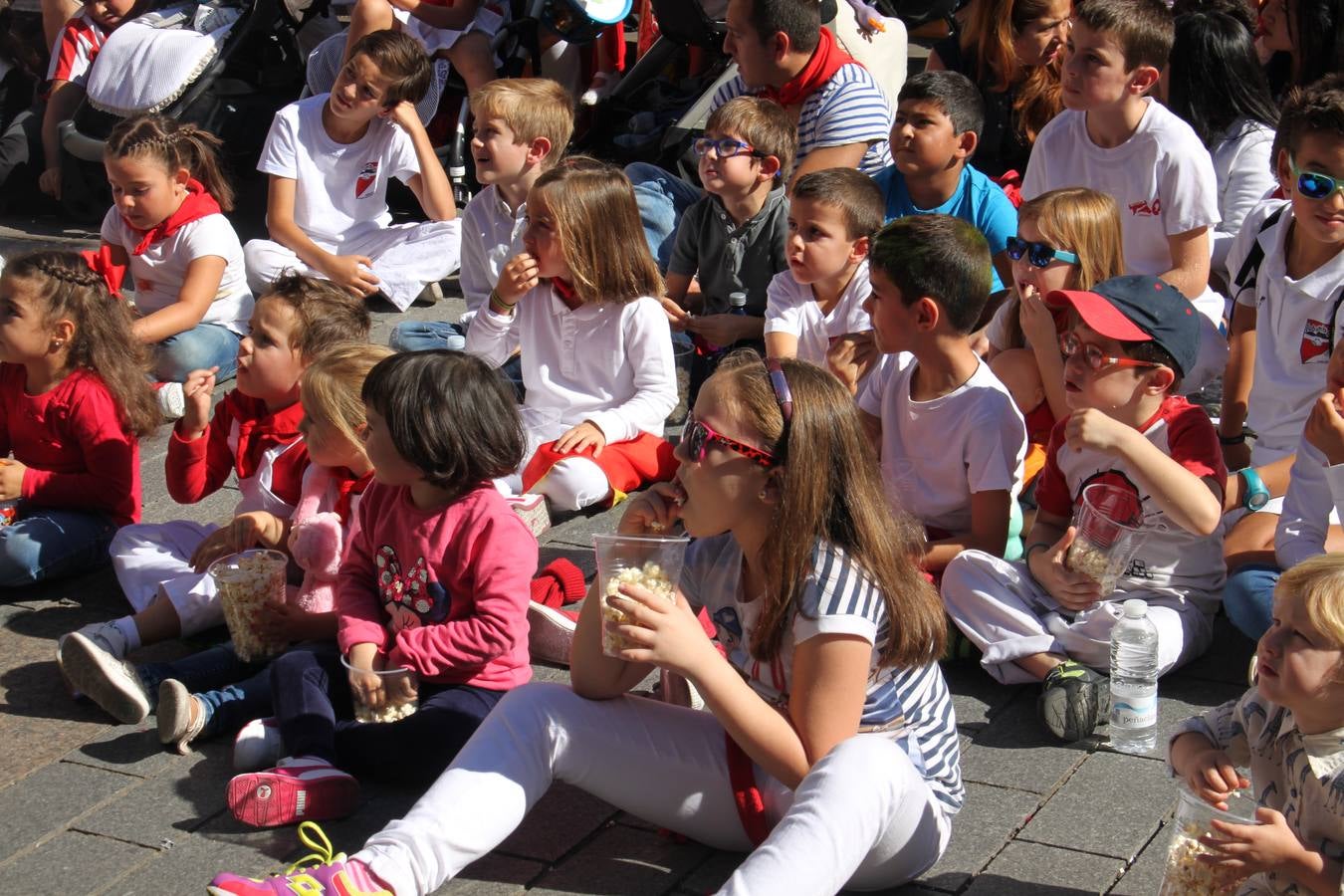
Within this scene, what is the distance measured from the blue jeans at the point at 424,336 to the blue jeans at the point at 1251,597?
2956 millimetres

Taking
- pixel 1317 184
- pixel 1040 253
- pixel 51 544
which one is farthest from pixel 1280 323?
pixel 51 544

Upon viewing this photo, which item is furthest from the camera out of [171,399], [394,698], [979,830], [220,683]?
[171,399]

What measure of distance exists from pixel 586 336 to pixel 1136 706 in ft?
7.20

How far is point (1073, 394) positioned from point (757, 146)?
6.24 ft

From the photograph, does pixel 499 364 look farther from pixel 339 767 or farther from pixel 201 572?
pixel 339 767

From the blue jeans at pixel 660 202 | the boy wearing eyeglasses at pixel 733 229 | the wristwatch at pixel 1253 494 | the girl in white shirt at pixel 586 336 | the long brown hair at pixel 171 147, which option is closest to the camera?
the wristwatch at pixel 1253 494

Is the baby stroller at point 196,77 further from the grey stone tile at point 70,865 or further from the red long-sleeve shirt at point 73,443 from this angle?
the grey stone tile at point 70,865

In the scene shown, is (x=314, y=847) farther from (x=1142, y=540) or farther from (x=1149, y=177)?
(x=1149, y=177)

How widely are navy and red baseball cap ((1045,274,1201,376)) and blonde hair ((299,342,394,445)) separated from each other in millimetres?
1681

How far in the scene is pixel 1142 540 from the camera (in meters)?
3.59

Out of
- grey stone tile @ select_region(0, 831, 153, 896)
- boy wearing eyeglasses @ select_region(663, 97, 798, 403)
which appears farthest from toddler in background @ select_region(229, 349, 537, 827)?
boy wearing eyeglasses @ select_region(663, 97, 798, 403)

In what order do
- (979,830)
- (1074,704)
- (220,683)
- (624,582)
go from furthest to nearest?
(220,683) → (1074,704) → (979,830) → (624,582)

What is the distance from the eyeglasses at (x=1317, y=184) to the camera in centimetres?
387

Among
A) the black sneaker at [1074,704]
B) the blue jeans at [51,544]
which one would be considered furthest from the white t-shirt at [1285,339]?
the blue jeans at [51,544]
